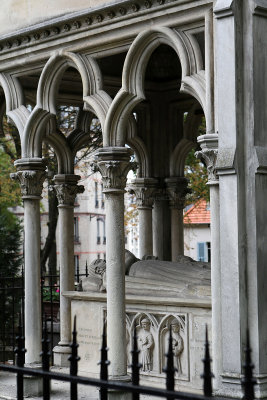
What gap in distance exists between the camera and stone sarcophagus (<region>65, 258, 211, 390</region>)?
973cm

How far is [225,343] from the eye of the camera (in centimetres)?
733

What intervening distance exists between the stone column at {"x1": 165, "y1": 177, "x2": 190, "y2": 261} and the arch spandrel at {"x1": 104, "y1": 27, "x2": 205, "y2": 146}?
428 centimetres

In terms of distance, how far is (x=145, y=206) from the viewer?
44.5ft

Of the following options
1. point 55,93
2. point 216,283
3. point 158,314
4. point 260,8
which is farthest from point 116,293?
point 260,8

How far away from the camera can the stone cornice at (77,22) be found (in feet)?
28.6

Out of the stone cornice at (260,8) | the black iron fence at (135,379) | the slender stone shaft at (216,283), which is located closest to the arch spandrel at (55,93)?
the slender stone shaft at (216,283)

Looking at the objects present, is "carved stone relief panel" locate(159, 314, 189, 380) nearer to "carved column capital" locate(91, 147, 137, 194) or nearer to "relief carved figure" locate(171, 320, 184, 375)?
"relief carved figure" locate(171, 320, 184, 375)

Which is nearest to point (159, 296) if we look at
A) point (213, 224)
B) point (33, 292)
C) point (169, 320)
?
point (169, 320)

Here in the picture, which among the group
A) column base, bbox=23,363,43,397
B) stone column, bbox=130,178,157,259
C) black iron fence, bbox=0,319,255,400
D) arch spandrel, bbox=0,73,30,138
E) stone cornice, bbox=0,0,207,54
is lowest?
column base, bbox=23,363,43,397

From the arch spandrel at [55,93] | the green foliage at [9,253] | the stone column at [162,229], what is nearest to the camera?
the arch spandrel at [55,93]

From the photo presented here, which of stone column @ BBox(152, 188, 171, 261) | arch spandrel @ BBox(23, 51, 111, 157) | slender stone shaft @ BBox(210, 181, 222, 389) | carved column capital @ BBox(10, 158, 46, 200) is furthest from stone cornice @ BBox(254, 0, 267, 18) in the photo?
stone column @ BBox(152, 188, 171, 261)

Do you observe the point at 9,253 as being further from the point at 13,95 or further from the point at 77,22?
the point at 77,22

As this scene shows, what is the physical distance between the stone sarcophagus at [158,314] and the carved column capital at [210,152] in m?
2.02

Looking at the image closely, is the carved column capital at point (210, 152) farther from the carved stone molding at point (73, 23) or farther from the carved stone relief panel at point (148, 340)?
the carved stone relief panel at point (148, 340)
